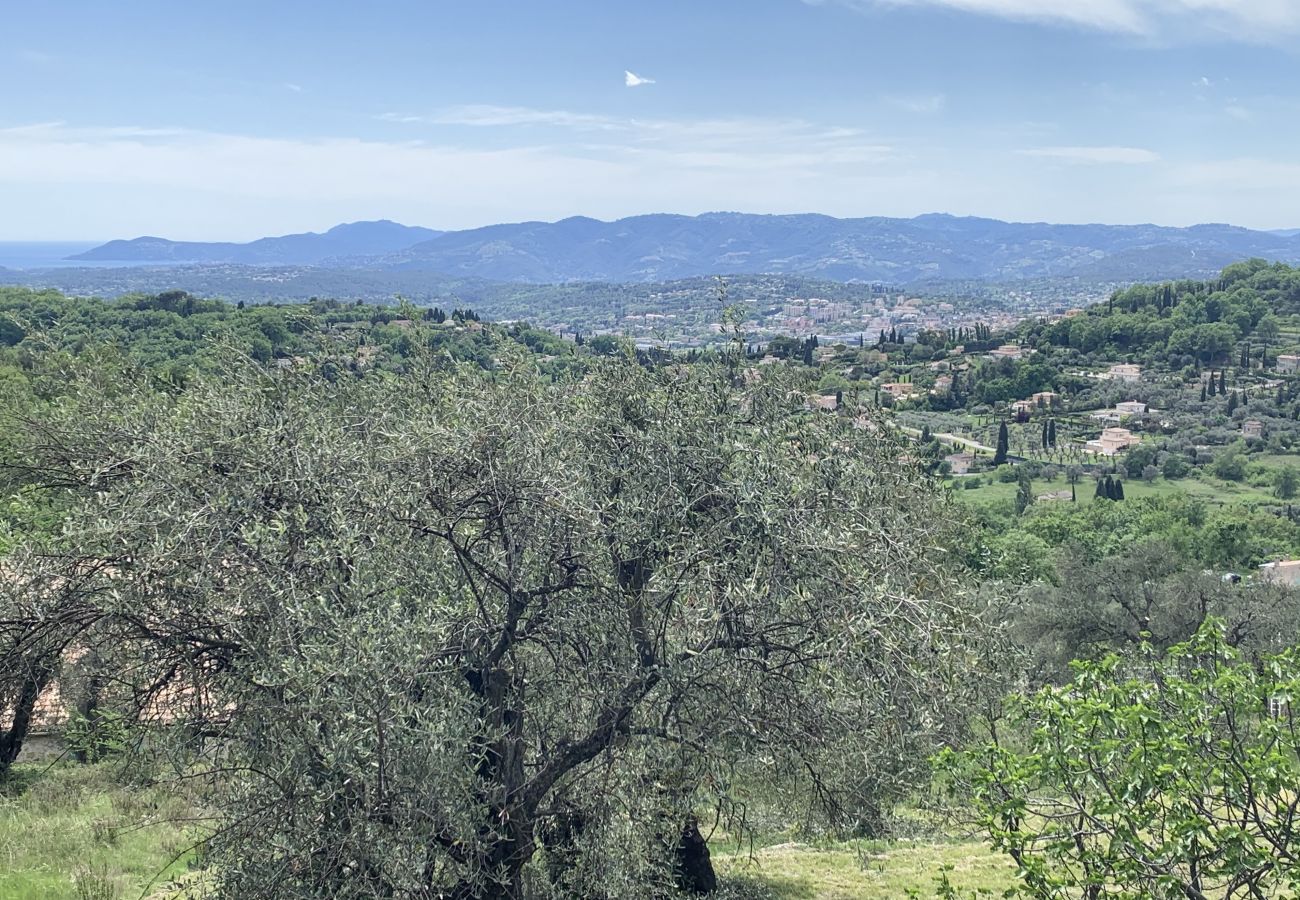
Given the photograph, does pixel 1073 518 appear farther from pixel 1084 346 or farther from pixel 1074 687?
pixel 1084 346

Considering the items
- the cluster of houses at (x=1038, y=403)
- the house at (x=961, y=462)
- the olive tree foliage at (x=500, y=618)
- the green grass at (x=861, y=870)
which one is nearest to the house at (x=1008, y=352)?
the cluster of houses at (x=1038, y=403)

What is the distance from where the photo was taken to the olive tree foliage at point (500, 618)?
679 cm

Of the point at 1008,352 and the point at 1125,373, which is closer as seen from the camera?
the point at 1125,373

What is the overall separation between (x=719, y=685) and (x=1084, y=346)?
504 ft

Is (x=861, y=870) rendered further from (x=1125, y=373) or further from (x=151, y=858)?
(x=1125, y=373)

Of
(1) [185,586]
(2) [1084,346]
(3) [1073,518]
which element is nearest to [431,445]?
(1) [185,586]

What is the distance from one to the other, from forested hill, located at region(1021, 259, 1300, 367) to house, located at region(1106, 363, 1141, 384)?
5.99 metres

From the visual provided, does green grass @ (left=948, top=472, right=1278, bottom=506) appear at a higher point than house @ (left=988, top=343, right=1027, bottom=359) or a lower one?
lower

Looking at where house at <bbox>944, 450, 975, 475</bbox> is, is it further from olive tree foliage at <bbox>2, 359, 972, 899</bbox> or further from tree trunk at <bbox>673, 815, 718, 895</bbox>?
olive tree foliage at <bbox>2, 359, 972, 899</bbox>

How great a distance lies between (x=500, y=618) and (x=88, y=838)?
8.52 m

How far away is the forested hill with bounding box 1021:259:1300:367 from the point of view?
131125 millimetres

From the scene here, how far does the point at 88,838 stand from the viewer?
40.8ft

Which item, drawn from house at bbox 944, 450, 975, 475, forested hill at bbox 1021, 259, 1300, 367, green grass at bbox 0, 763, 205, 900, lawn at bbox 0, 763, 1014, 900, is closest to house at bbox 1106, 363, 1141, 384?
forested hill at bbox 1021, 259, 1300, 367

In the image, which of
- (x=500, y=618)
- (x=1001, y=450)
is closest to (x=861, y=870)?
(x=500, y=618)
